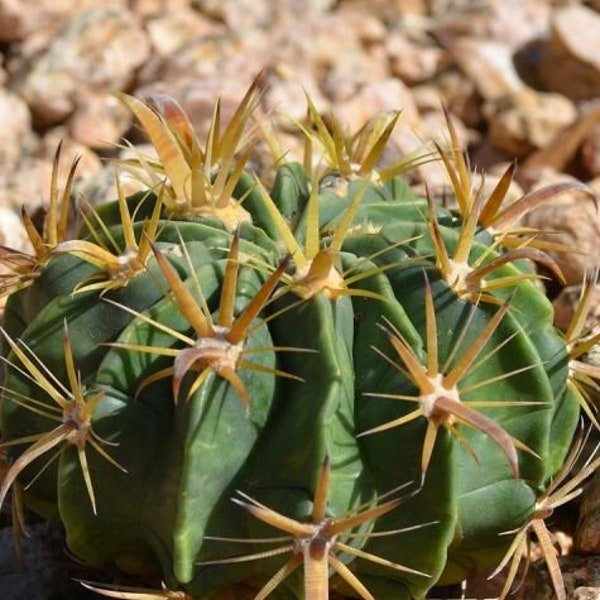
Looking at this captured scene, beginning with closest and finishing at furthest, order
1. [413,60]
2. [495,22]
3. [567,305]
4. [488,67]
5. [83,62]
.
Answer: [567,305] < [83,62] < [488,67] < [413,60] < [495,22]

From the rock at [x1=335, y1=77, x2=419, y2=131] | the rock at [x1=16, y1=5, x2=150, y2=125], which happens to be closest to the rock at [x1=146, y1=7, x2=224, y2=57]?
the rock at [x1=16, y1=5, x2=150, y2=125]

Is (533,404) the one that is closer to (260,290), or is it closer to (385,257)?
(385,257)

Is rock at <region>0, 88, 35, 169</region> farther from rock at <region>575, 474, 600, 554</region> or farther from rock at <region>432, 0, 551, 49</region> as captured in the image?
rock at <region>575, 474, 600, 554</region>

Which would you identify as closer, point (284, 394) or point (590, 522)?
point (284, 394)

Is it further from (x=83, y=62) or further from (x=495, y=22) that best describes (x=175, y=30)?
(x=495, y=22)

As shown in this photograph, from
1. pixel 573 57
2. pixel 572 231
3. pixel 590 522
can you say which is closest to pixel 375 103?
pixel 573 57

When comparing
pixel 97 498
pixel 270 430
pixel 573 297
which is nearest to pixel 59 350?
pixel 97 498
